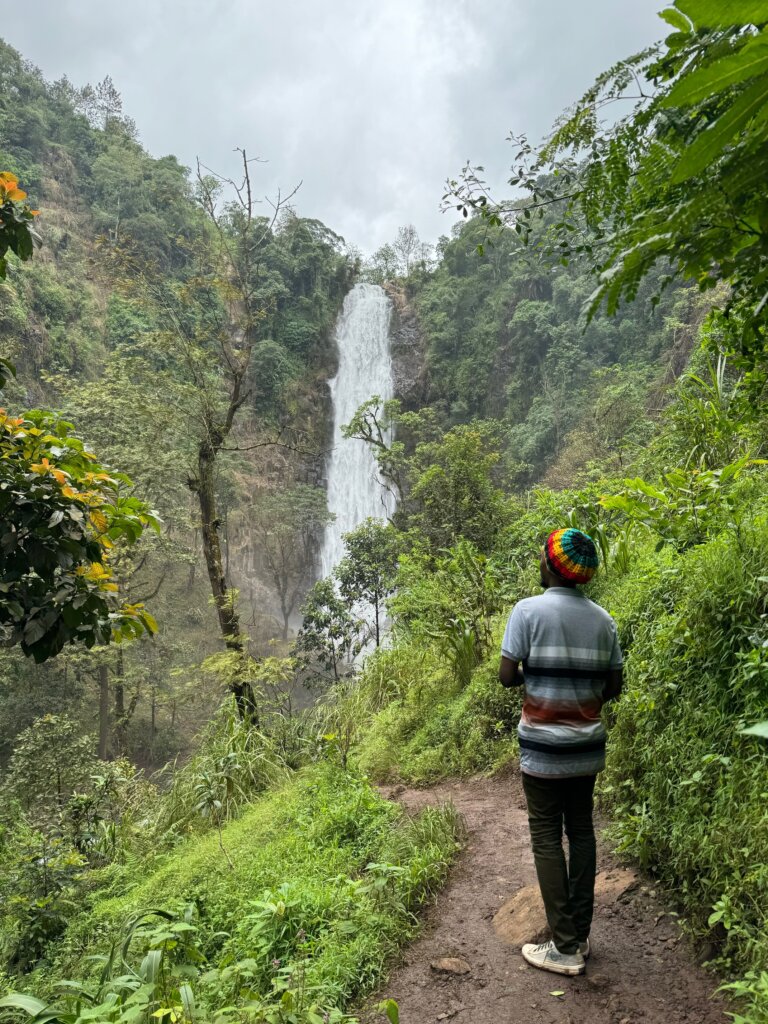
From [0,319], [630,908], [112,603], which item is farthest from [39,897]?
[0,319]

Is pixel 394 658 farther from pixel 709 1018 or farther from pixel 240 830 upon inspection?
pixel 709 1018

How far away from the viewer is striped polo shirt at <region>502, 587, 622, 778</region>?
7.30ft

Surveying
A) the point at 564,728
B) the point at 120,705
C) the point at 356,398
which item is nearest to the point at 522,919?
the point at 564,728

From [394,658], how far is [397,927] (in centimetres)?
450

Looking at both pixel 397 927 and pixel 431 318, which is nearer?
pixel 397 927

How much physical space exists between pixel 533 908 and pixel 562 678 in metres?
1.24

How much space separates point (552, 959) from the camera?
229 cm

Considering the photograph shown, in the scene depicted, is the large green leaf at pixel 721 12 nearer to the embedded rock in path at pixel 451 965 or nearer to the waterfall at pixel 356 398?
the embedded rock in path at pixel 451 965

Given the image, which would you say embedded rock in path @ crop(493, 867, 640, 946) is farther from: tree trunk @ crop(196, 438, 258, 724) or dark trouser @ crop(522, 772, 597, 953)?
tree trunk @ crop(196, 438, 258, 724)

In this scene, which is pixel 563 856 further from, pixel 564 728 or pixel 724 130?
pixel 724 130

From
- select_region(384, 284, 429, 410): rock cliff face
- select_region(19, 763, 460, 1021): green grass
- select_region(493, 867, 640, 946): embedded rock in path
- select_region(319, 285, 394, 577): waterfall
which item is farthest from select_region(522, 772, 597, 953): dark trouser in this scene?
select_region(384, 284, 429, 410): rock cliff face

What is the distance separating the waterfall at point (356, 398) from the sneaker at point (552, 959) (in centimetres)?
2121

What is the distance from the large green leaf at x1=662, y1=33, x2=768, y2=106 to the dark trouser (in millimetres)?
A: 2171

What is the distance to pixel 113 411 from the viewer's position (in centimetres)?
1338
